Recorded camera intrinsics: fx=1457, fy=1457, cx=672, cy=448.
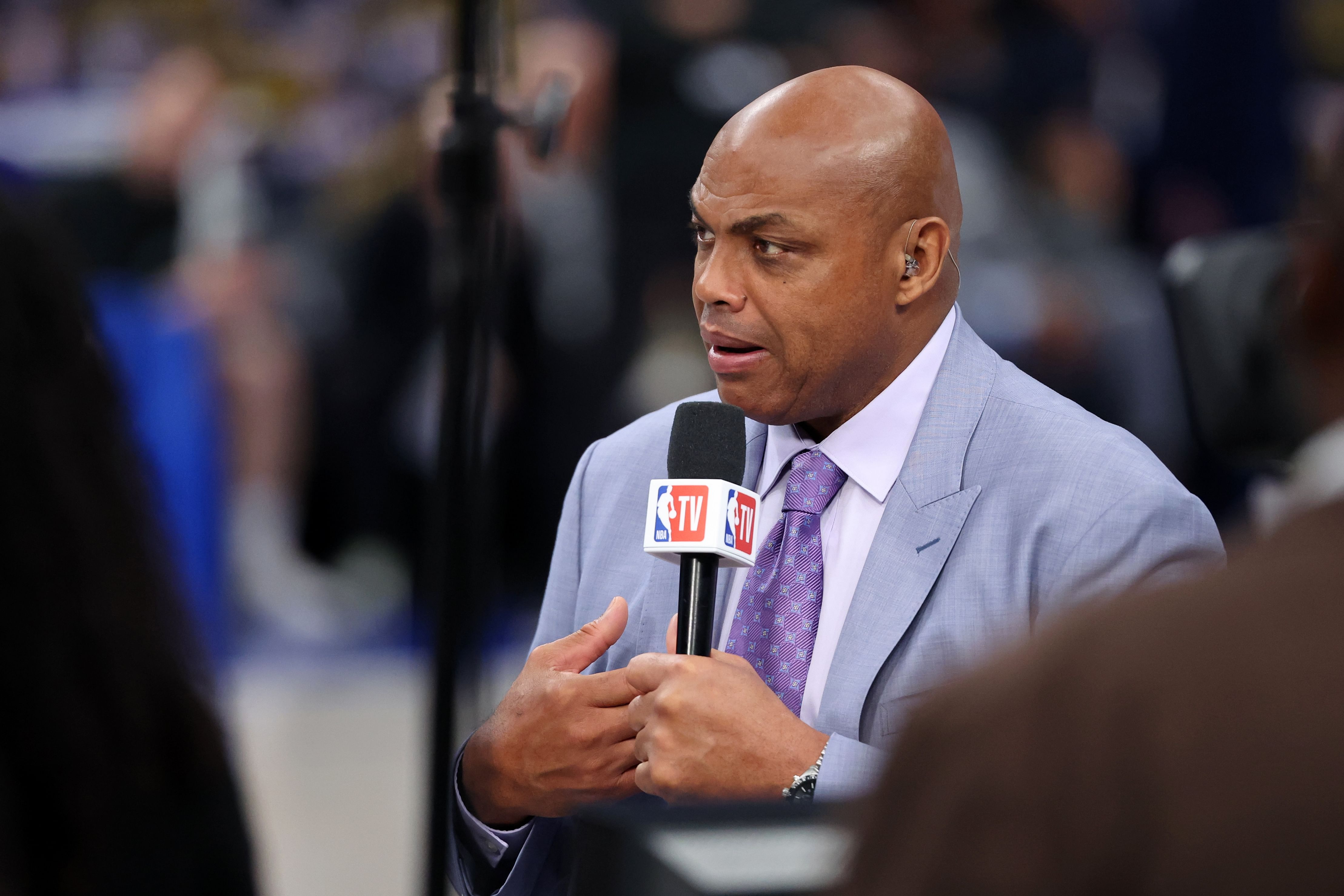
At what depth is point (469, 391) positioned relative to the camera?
157 cm

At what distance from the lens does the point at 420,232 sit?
4875 mm

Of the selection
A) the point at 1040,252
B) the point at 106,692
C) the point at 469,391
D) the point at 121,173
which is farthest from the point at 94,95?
the point at 106,692

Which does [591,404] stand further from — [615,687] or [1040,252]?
[615,687]

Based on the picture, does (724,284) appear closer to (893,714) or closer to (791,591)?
(791,591)

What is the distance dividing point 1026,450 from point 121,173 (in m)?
3.29

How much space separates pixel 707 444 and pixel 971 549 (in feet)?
1.10

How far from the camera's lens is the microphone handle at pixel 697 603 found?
1.45 meters

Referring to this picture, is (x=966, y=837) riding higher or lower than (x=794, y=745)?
higher

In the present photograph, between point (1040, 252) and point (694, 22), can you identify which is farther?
point (1040, 252)

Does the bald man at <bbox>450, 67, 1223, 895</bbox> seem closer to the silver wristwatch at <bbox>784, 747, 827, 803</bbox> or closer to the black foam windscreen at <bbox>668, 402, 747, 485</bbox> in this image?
the silver wristwatch at <bbox>784, 747, 827, 803</bbox>

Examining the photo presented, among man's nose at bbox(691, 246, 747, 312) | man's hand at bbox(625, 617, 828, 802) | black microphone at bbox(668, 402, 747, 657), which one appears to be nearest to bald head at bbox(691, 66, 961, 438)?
man's nose at bbox(691, 246, 747, 312)

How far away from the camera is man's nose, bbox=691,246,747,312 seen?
1762 millimetres

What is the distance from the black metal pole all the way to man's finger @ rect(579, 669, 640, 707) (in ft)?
0.47

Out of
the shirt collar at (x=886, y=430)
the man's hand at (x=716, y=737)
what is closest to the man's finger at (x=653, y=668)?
the man's hand at (x=716, y=737)
